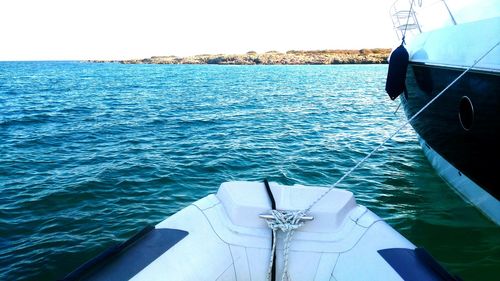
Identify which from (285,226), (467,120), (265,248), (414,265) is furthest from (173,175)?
(414,265)

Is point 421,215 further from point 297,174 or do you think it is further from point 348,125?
point 348,125

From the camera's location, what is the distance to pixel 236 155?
31.0ft

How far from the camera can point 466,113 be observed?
15.2 feet

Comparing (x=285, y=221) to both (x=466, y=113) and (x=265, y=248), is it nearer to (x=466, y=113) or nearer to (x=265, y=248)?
(x=265, y=248)

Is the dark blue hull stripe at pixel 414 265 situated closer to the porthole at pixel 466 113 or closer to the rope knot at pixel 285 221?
the rope knot at pixel 285 221

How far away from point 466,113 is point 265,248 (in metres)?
3.37

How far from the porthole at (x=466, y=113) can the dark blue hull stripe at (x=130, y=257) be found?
3793 millimetres

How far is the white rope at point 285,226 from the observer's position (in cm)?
297

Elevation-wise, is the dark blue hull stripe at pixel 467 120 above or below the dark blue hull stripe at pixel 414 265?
above

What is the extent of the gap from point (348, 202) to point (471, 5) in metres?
3.44

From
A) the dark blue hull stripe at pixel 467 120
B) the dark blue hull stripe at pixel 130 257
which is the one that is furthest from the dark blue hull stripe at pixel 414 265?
the dark blue hull stripe at pixel 467 120

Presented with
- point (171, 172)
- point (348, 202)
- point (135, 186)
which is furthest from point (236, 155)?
point (348, 202)

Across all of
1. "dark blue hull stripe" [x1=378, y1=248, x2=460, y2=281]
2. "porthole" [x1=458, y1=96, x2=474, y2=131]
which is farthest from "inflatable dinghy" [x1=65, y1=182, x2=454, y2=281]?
"porthole" [x1=458, y1=96, x2=474, y2=131]

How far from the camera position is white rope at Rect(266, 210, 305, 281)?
297 centimetres
